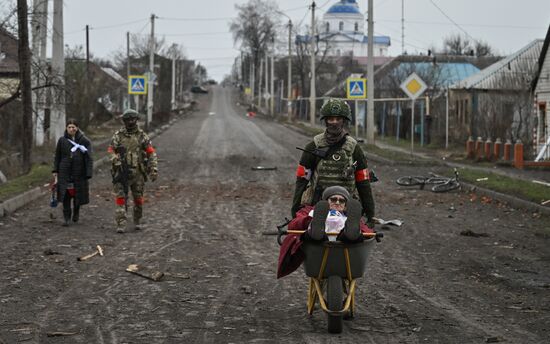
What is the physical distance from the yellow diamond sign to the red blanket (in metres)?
21.1

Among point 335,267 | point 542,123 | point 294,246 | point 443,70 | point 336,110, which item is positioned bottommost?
point 335,267

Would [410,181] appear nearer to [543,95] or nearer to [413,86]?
[413,86]

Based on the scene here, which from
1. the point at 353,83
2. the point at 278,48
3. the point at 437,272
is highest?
the point at 278,48

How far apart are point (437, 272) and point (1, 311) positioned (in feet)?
16.4

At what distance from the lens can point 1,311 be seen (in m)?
8.14

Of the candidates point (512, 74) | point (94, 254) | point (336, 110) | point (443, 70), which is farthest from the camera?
point (443, 70)

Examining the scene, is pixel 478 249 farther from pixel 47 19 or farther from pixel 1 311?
pixel 47 19

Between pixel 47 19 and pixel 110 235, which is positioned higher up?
pixel 47 19

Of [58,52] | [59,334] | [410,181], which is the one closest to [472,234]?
[59,334]

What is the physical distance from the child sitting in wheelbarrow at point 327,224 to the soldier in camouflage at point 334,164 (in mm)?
384

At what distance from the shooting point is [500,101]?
124 feet

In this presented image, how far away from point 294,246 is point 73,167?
8.03 meters

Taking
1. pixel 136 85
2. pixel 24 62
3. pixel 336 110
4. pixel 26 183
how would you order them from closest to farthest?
pixel 336 110 → pixel 26 183 → pixel 24 62 → pixel 136 85

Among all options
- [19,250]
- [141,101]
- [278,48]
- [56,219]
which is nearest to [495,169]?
[56,219]
